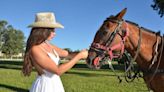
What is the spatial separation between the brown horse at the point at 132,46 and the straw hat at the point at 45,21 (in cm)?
108

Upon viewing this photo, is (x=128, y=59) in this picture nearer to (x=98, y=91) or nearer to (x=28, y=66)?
(x=28, y=66)

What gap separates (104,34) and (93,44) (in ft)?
0.80

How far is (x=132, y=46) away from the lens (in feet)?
22.3

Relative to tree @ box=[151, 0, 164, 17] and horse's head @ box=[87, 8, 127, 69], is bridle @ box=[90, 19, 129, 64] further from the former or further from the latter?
tree @ box=[151, 0, 164, 17]

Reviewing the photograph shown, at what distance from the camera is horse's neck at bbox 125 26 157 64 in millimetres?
6766

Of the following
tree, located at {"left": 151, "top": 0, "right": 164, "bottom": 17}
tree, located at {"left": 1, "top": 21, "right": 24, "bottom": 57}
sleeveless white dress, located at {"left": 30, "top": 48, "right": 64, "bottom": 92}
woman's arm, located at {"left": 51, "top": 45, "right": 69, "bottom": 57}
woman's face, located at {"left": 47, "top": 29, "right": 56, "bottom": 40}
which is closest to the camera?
woman's face, located at {"left": 47, "top": 29, "right": 56, "bottom": 40}

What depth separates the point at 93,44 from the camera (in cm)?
652

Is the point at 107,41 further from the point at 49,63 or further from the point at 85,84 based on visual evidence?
the point at 85,84

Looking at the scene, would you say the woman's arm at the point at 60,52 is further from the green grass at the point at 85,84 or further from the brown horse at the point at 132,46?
the green grass at the point at 85,84

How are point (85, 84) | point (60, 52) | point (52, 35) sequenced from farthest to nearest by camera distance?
point (85, 84) → point (60, 52) → point (52, 35)

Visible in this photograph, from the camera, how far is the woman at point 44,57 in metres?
5.50

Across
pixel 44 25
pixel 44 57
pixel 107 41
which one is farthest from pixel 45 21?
pixel 107 41

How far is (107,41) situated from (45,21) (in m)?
1.36

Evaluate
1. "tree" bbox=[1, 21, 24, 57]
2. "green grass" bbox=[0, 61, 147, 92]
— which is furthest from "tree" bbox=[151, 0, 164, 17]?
"tree" bbox=[1, 21, 24, 57]
